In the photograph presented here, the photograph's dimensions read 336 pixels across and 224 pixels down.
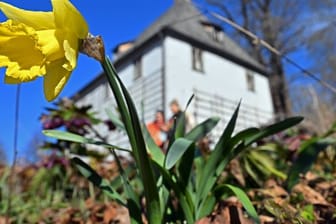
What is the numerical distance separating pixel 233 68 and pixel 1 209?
11.3 metres

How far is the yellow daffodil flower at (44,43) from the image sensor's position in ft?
1.65

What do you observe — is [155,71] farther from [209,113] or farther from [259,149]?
[259,149]

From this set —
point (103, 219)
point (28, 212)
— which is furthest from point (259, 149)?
point (28, 212)

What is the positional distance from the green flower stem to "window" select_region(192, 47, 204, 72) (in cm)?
1009

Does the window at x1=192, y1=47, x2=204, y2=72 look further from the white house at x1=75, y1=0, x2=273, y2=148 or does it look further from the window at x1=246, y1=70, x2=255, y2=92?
the window at x1=246, y1=70, x2=255, y2=92

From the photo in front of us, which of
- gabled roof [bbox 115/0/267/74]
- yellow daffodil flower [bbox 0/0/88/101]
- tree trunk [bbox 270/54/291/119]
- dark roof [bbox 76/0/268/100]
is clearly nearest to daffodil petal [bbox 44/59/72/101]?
yellow daffodil flower [bbox 0/0/88/101]

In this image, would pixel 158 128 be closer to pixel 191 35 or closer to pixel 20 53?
pixel 20 53

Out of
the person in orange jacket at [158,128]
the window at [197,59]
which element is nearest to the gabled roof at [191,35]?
the window at [197,59]

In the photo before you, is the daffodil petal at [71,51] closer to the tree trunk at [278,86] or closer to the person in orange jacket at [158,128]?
the person in orange jacket at [158,128]

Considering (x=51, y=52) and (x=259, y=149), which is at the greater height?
(x=51, y=52)

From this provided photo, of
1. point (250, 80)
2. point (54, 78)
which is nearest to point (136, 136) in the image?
point (54, 78)

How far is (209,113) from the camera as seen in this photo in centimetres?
976

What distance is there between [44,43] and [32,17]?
0.05 metres

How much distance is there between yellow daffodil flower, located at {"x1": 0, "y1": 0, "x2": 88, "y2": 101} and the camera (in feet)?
1.65
